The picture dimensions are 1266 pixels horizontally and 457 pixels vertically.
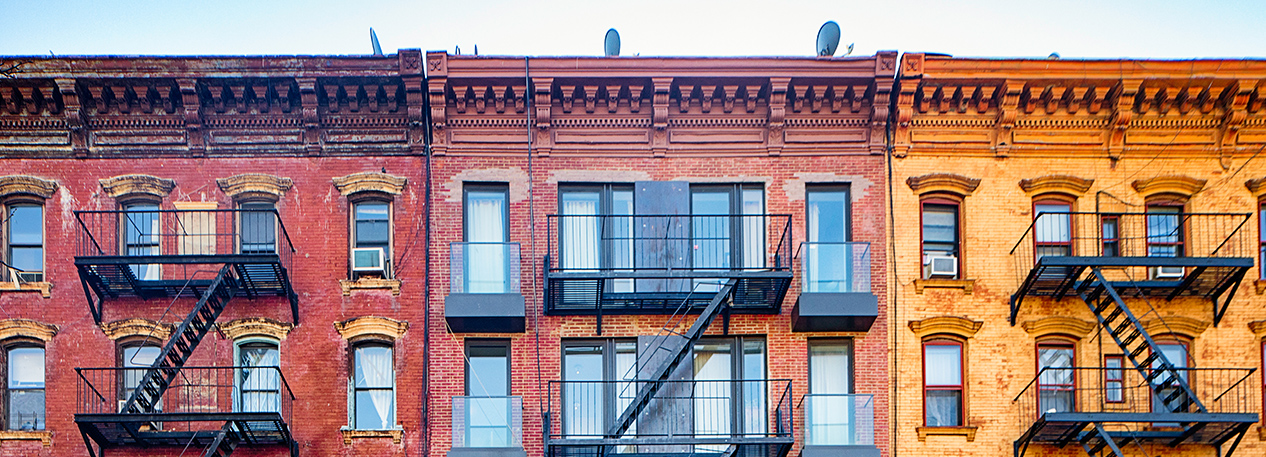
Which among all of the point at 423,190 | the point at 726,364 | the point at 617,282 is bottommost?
the point at 726,364

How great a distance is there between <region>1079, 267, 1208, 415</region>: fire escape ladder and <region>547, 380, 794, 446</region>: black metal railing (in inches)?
201

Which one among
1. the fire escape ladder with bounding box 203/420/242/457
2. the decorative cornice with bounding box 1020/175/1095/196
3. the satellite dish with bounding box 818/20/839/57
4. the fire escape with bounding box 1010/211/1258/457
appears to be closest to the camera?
the fire escape ladder with bounding box 203/420/242/457

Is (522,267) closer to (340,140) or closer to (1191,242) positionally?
(340,140)

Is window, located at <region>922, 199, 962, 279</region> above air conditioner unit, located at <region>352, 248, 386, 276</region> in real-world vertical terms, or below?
above

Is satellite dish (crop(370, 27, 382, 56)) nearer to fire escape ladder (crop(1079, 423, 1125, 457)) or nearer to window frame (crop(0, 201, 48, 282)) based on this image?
window frame (crop(0, 201, 48, 282))

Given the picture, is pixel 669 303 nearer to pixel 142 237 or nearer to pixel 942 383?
pixel 942 383

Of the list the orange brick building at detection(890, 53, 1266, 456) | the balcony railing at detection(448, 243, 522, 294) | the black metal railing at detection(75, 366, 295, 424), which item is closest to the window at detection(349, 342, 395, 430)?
the black metal railing at detection(75, 366, 295, 424)

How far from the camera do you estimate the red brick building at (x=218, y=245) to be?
58.8 ft

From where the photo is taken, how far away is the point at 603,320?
18.4 metres

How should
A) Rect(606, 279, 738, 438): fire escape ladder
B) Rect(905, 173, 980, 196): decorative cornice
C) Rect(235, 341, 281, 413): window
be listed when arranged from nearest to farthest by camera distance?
Rect(606, 279, 738, 438): fire escape ladder, Rect(235, 341, 281, 413): window, Rect(905, 173, 980, 196): decorative cornice

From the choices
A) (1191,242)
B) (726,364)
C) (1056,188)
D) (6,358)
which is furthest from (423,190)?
(1191,242)

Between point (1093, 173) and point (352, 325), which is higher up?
point (1093, 173)

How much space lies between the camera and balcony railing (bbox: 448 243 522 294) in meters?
18.1

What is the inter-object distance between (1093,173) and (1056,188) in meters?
0.76
